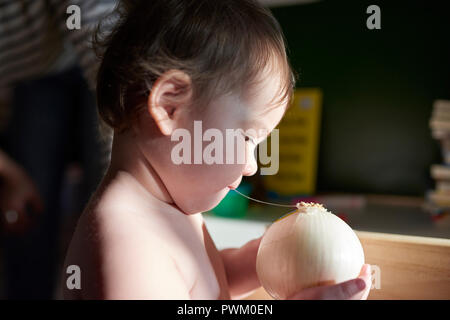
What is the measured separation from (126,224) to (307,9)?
2.68ft

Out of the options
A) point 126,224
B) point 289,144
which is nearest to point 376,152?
point 289,144

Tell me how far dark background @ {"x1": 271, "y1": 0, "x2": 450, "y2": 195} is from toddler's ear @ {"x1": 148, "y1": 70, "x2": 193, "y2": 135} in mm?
575

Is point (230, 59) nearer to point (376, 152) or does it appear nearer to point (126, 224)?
point (126, 224)

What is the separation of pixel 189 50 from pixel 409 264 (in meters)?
0.32

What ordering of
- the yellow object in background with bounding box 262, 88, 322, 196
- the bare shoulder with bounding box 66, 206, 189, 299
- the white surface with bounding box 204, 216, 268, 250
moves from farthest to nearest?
1. the yellow object in background with bounding box 262, 88, 322, 196
2. the white surface with bounding box 204, 216, 268, 250
3. the bare shoulder with bounding box 66, 206, 189, 299

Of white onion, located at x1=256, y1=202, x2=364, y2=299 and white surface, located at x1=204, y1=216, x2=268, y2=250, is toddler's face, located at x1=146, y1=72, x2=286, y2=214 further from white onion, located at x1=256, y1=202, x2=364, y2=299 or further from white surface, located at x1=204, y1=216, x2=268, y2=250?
white surface, located at x1=204, y1=216, x2=268, y2=250

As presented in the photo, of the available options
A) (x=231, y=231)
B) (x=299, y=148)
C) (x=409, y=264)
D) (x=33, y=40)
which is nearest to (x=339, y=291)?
(x=409, y=264)

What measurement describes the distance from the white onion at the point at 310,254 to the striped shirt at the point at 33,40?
1.89ft

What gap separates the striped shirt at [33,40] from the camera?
892mm

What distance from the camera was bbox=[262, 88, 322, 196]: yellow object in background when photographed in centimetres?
100

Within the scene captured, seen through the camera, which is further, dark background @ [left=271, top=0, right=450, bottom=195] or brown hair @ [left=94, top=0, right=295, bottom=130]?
dark background @ [left=271, top=0, right=450, bottom=195]

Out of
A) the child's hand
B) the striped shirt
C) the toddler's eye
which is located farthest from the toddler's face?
the striped shirt

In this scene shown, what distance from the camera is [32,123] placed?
3.42ft

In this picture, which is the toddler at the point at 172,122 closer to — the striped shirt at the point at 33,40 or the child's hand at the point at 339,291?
the child's hand at the point at 339,291
